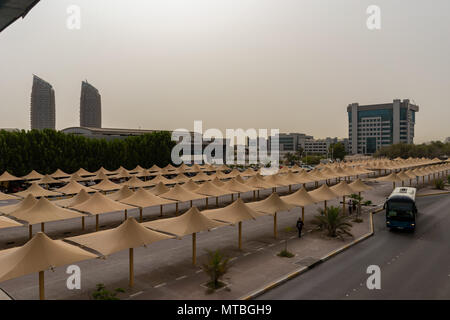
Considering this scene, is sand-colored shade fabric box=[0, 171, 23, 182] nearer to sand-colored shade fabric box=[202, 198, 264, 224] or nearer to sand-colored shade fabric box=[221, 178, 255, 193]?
sand-colored shade fabric box=[221, 178, 255, 193]

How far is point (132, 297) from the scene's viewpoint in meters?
13.7

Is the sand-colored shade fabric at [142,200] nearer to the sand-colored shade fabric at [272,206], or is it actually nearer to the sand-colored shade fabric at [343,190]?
the sand-colored shade fabric at [272,206]

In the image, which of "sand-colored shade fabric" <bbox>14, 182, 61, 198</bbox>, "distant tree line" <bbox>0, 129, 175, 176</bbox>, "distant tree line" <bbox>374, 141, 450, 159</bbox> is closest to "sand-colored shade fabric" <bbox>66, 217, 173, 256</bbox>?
"sand-colored shade fabric" <bbox>14, 182, 61, 198</bbox>

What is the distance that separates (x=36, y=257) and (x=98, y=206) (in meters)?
12.4

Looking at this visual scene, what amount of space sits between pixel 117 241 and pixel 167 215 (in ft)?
52.2

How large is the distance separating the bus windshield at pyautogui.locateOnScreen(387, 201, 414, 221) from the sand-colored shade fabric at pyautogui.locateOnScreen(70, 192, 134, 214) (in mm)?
21234

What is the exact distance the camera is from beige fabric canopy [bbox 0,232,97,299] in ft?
39.9

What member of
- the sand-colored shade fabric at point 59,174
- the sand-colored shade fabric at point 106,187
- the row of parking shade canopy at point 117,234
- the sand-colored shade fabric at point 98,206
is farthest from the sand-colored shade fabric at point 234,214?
the sand-colored shade fabric at point 59,174

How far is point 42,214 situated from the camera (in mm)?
22016

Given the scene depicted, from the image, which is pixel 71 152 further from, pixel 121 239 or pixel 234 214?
pixel 121 239

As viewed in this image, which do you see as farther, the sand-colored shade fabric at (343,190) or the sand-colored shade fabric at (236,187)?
the sand-colored shade fabric at (236,187)

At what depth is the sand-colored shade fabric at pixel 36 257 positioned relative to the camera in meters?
12.1

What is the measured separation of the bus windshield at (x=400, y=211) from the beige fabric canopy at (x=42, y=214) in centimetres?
2422
